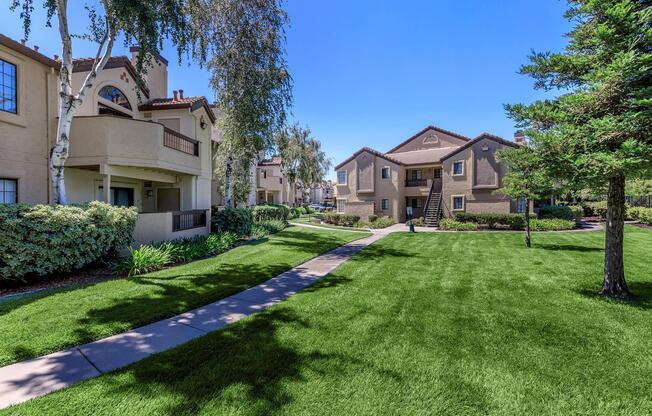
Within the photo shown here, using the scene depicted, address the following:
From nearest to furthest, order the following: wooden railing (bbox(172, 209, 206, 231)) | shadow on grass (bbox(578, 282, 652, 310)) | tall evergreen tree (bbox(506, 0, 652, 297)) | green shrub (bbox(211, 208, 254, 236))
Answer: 1. tall evergreen tree (bbox(506, 0, 652, 297))
2. shadow on grass (bbox(578, 282, 652, 310))
3. wooden railing (bbox(172, 209, 206, 231))
4. green shrub (bbox(211, 208, 254, 236))

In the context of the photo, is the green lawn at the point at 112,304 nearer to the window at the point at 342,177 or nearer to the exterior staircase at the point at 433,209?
the exterior staircase at the point at 433,209

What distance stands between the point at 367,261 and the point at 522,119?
257 inches

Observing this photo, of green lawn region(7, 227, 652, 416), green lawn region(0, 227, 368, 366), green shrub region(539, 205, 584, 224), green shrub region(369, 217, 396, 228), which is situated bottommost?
green lawn region(7, 227, 652, 416)

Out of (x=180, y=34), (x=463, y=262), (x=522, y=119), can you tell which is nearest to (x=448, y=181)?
(x=463, y=262)

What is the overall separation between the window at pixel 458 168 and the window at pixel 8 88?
89.2 ft

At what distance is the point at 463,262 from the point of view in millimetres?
10766

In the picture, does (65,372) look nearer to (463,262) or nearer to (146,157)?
(146,157)

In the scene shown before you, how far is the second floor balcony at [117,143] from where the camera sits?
437 inches

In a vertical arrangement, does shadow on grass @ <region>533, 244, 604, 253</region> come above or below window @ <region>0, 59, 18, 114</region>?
below

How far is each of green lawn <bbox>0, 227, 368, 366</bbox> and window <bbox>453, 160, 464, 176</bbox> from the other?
20873 mm

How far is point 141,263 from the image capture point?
29.4ft

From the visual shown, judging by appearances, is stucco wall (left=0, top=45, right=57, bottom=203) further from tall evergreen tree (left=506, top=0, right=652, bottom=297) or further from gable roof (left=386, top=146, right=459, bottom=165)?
gable roof (left=386, top=146, right=459, bottom=165)

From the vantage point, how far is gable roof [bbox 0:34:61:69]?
9117 millimetres

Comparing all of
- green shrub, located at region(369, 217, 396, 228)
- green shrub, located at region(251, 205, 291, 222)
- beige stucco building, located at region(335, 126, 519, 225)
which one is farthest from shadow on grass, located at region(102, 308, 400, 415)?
beige stucco building, located at region(335, 126, 519, 225)
